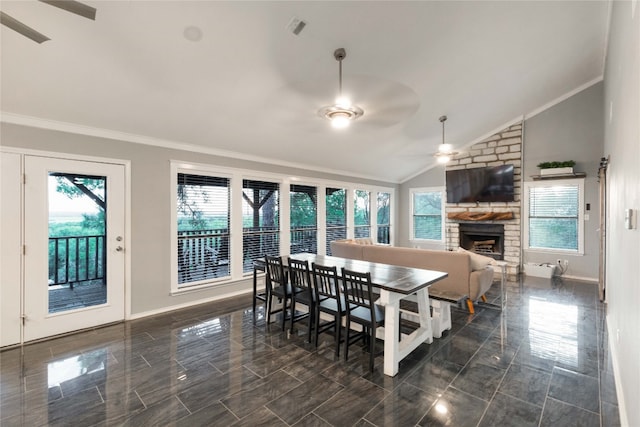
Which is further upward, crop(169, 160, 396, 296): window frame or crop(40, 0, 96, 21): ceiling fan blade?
crop(40, 0, 96, 21): ceiling fan blade

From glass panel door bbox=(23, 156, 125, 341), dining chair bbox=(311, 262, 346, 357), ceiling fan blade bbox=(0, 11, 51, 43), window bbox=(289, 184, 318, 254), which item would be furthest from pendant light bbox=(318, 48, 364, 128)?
window bbox=(289, 184, 318, 254)

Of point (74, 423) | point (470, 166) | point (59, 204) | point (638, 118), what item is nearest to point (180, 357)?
point (74, 423)

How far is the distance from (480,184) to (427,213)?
1.80 meters

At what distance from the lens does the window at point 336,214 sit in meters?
6.94

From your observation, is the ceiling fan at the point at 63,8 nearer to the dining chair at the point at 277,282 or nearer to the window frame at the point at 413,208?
the dining chair at the point at 277,282

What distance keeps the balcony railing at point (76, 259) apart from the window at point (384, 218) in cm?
657

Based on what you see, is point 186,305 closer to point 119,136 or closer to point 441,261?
point 119,136

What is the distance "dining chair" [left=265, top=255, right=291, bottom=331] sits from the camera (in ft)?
11.2

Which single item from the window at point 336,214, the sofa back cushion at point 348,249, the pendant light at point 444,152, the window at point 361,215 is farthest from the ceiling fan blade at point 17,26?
the window at point 361,215

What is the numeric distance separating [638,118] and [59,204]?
17.0 feet

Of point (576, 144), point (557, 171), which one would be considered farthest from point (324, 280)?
point (576, 144)

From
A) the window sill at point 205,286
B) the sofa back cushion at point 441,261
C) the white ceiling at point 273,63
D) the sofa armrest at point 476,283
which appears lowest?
the window sill at point 205,286

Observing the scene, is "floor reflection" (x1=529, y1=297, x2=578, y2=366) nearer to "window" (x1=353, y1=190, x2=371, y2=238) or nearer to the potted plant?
the potted plant

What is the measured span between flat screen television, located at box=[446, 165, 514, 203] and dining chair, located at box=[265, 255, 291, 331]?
18.6ft
